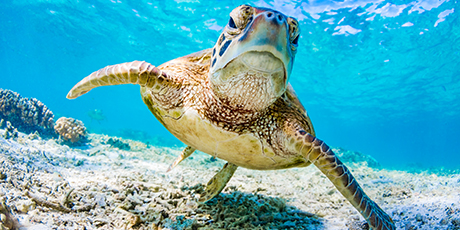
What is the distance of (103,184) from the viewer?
252cm

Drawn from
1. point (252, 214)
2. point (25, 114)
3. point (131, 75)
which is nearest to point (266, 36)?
point (131, 75)

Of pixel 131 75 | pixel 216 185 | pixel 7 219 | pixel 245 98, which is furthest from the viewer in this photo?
pixel 216 185

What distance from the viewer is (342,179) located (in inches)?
79.0

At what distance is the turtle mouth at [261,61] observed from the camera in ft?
5.16

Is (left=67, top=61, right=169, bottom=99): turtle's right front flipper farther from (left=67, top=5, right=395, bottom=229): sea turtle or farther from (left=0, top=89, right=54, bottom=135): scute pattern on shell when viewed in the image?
(left=0, top=89, right=54, bottom=135): scute pattern on shell

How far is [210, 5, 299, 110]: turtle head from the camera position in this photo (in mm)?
1530

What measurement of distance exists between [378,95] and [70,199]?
112ft

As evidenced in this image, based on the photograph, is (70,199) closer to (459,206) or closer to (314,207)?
(314,207)

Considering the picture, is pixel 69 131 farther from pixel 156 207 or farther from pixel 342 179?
pixel 342 179

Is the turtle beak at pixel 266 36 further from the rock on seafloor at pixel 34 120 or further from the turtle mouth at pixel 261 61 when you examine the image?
the rock on seafloor at pixel 34 120

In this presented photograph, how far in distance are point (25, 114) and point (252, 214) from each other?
7693 millimetres

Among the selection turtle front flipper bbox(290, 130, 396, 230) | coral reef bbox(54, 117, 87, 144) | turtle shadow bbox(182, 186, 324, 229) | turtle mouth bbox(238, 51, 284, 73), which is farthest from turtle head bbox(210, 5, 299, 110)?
coral reef bbox(54, 117, 87, 144)

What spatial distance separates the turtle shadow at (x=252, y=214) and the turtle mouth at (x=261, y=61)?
1.60 meters

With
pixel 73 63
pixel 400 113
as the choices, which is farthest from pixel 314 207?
pixel 73 63
